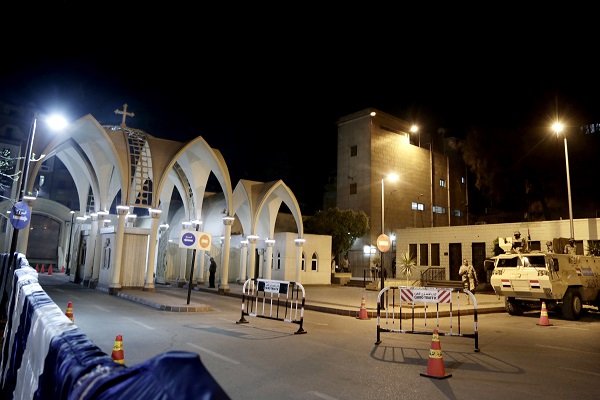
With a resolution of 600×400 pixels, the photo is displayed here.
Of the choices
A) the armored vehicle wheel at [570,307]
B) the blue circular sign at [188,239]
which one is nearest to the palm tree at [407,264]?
the armored vehicle wheel at [570,307]

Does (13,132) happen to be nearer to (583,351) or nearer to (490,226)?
(490,226)

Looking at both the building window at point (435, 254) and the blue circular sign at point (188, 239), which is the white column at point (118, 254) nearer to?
the blue circular sign at point (188, 239)

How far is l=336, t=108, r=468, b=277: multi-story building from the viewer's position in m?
46.7

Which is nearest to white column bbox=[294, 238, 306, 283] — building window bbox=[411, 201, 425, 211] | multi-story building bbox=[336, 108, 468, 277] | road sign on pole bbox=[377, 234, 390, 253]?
road sign on pole bbox=[377, 234, 390, 253]

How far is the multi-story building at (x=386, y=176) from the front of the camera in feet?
153

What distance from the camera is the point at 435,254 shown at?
1502 inches

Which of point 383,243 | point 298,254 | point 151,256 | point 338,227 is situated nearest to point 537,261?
point 383,243

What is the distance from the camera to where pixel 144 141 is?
922 inches

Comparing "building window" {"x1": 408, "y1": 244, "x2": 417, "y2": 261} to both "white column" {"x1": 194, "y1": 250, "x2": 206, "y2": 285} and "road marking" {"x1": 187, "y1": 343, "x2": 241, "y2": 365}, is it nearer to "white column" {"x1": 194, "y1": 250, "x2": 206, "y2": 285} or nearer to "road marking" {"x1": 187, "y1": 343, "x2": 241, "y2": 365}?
"white column" {"x1": 194, "y1": 250, "x2": 206, "y2": 285}

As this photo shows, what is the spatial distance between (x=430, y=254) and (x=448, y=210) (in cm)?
1849

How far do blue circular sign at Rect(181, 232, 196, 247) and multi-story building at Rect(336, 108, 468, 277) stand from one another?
30.8 m

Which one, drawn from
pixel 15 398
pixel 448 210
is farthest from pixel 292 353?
pixel 448 210

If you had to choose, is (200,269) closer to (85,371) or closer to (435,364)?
(435,364)

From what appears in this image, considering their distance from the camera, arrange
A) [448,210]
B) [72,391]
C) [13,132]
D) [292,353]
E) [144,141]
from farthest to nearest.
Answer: [13,132], [448,210], [144,141], [292,353], [72,391]
